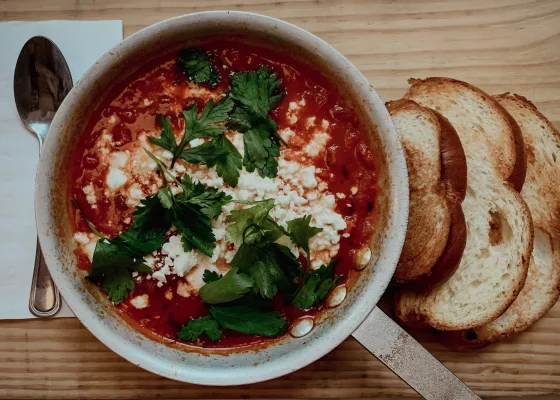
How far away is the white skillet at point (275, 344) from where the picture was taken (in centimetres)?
241

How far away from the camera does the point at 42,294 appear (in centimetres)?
286

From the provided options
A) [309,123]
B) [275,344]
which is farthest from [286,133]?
[275,344]

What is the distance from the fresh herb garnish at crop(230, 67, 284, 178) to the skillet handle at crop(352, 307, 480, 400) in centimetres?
79

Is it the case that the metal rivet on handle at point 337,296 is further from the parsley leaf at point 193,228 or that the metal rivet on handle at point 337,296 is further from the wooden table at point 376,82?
the parsley leaf at point 193,228

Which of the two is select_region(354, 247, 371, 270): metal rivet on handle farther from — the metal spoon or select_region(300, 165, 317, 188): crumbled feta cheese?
the metal spoon

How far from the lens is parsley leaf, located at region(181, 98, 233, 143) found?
2445 mm

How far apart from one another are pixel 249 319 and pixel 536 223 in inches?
63.6

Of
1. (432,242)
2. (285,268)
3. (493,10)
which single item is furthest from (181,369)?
(493,10)

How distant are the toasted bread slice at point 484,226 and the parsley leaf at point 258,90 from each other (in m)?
0.92

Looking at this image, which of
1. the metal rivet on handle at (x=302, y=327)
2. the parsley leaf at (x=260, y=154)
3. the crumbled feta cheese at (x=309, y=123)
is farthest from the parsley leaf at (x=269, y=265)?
the crumbled feta cheese at (x=309, y=123)

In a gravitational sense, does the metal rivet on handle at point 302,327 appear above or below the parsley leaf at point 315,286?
below

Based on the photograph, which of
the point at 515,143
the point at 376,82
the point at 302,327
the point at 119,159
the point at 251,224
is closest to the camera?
the point at 251,224

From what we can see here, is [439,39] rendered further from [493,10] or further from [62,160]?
[62,160]

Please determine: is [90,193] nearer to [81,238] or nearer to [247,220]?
[81,238]
